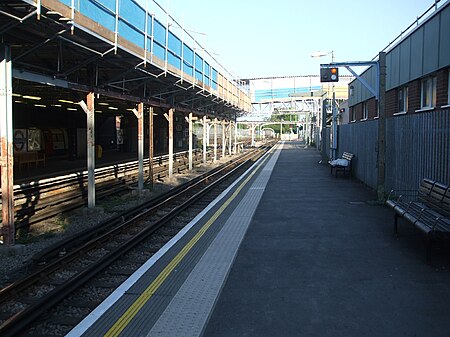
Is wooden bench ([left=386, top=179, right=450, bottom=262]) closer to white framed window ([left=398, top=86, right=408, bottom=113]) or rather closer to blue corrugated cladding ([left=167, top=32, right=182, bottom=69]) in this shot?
white framed window ([left=398, top=86, right=408, bottom=113])

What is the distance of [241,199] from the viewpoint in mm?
12984

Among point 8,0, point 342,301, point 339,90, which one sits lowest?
point 342,301

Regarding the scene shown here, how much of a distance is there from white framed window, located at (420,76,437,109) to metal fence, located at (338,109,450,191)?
3.23 ft

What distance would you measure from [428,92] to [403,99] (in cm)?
245

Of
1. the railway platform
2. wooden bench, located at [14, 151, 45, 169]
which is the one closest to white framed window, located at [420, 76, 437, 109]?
the railway platform

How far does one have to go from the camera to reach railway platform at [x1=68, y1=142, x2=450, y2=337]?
435cm

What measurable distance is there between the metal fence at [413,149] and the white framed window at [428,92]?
0.99 meters

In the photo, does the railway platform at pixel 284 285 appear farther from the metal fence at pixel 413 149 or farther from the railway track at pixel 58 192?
the railway track at pixel 58 192

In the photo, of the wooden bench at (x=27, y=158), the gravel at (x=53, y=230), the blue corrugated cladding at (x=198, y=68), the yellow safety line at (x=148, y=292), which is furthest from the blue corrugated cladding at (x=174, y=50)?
the yellow safety line at (x=148, y=292)

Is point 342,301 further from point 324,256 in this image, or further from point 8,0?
point 8,0

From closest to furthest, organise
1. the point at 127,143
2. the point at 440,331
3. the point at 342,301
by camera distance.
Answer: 1. the point at 440,331
2. the point at 342,301
3. the point at 127,143

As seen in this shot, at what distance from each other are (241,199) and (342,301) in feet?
26.6

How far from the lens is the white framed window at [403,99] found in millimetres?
14092

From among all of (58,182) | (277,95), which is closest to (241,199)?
(58,182)
